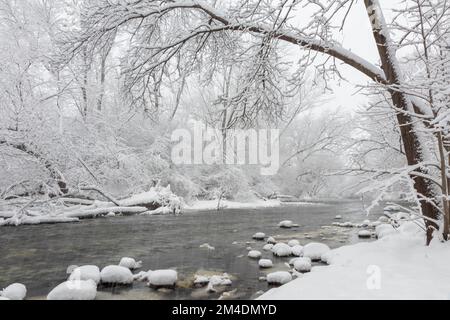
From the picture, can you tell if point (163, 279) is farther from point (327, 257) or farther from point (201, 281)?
point (327, 257)

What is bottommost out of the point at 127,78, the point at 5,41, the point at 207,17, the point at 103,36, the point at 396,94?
the point at 396,94

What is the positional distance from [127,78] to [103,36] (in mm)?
1081

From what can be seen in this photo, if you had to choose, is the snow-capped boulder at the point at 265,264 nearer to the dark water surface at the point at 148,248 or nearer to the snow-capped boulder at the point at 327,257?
the dark water surface at the point at 148,248

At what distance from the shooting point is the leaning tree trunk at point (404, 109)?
18.2 ft

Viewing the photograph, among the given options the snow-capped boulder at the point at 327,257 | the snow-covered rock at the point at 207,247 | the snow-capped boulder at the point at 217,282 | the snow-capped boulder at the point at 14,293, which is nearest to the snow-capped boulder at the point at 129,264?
the snow-capped boulder at the point at 217,282

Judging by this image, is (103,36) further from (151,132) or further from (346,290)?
(151,132)

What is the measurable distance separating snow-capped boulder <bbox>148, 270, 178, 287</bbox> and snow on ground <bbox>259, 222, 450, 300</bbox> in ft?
6.20

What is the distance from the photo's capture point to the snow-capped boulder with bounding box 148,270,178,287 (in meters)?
5.56

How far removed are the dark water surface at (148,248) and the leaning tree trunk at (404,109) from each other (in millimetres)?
2706

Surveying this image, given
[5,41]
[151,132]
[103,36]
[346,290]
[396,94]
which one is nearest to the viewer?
[346,290]

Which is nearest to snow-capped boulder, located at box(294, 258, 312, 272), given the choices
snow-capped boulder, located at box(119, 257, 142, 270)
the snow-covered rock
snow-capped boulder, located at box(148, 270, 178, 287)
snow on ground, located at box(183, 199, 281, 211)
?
snow-capped boulder, located at box(148, 270, 178, 287)

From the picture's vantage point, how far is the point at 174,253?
7.96 metres

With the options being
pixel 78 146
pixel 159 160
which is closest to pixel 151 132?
pixel 159 160

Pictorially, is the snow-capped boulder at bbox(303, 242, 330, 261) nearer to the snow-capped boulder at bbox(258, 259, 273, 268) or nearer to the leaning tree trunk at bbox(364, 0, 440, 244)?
the snow-capped boulder at bbox(258, 259, 273, 268)
